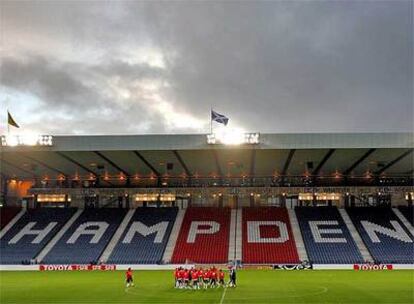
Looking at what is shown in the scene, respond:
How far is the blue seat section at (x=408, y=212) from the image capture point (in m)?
64.7

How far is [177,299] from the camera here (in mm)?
30141

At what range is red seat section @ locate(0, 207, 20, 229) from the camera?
69.1 meters

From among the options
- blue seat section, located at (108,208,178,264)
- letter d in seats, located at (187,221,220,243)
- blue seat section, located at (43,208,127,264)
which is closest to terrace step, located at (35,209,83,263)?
blue seat section, located at (43,208,127,264)

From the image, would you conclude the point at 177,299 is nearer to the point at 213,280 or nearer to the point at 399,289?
the point at 213,280

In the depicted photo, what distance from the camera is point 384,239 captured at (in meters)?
59.8

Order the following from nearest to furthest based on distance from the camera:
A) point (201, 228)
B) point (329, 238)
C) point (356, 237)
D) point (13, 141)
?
point (13, 141)
point (329, 238)
point (356, 237)
point (201, 228)

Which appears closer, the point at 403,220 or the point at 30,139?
the point at 30,139

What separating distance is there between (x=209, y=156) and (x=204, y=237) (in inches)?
487

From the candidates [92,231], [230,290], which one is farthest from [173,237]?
[230,290]

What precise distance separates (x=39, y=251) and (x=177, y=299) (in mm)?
35251

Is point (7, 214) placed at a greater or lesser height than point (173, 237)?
greater

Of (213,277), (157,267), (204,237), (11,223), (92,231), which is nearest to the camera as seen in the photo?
(213,277)

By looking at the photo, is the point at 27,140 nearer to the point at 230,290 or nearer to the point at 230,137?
the point at 230,137

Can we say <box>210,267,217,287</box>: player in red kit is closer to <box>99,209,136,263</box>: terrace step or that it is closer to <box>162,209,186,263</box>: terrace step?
<box>162,209,186,263</box>: terrace step
